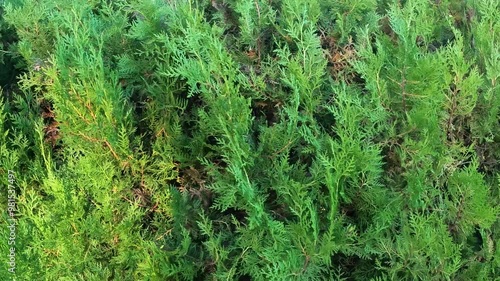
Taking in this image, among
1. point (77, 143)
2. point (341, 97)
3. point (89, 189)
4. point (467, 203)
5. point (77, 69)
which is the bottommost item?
point (89, 189)

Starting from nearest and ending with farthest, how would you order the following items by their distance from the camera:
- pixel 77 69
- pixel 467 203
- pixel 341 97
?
pixel 341 97 < pixel 467 203 < pixel 77 69

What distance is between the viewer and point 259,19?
279 centimetres

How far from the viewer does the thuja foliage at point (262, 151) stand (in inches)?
91.0

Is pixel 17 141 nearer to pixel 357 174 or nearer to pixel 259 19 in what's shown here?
pixel 259 19

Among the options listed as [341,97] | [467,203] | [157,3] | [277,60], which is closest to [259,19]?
[277,60]

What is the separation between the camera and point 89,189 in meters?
2.64


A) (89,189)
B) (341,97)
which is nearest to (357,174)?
(341,97)

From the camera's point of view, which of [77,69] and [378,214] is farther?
[77,69]

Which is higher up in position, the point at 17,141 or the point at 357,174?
the point at 357,174

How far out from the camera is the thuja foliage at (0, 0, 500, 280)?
91.0 inches

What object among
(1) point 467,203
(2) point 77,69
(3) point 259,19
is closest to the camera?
(1) point 467,203

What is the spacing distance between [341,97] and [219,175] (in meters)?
0.69

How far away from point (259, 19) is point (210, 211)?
43.3 inches

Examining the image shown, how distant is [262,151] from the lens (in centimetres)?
244
